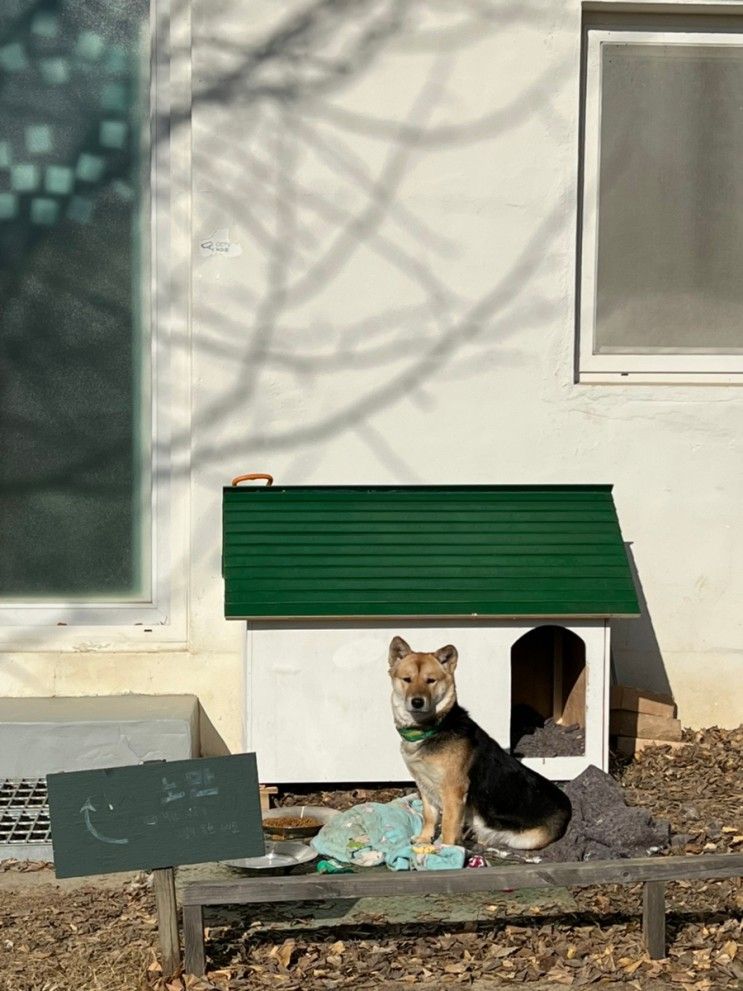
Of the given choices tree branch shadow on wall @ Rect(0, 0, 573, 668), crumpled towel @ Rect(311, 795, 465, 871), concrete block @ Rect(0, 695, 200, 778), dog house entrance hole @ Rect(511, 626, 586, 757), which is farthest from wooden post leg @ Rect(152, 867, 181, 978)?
tree branch shadow on wall @ Rect(0, 0, 573, 668)

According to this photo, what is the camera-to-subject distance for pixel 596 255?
25.1 ft

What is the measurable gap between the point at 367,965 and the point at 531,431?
346 cm

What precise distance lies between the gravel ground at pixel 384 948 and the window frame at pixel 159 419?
6.30 ft

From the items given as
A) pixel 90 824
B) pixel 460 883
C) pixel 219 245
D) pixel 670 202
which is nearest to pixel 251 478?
pixel 219 245

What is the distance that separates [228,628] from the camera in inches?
293

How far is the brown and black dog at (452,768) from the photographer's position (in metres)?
5.64

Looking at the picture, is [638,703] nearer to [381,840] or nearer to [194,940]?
[381,840]

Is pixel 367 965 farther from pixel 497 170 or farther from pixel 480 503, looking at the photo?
pixel 497 170

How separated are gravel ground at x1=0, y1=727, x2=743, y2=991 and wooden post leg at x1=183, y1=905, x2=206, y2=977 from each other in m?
0.04

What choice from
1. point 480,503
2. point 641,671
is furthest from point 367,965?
point 641,671

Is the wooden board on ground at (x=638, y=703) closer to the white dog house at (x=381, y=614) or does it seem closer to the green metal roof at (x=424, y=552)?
the white dog house at (x=381, y=614)

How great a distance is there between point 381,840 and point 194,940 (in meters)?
1.43

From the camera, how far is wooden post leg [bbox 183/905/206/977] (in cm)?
455

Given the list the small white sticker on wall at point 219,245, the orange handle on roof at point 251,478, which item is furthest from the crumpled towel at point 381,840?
the small white sticker on wall at point 219,245
